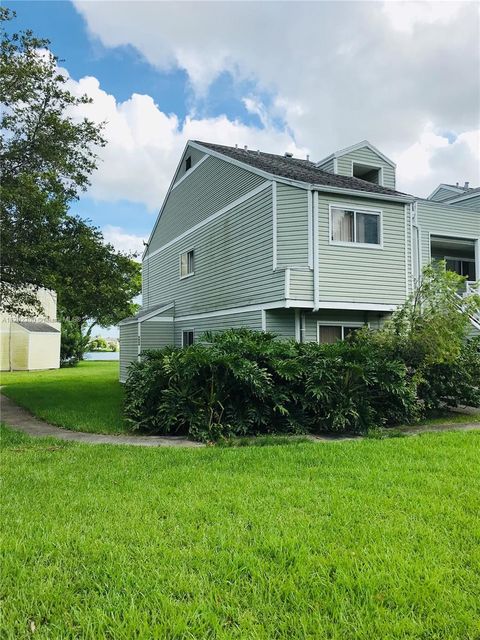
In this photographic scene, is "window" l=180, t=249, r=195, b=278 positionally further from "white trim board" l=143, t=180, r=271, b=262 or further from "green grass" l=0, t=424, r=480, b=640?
"green grass" l=0, t=424, r=480, b=640

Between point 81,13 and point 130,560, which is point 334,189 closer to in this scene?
point 81,13

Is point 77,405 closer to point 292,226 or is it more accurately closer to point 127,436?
point 127,436

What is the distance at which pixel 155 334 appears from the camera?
18031 mm

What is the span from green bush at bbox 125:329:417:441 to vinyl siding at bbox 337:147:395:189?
324 inches

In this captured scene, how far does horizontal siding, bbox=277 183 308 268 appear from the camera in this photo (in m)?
11.8

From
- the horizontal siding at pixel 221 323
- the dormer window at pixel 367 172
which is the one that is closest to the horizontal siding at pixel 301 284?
the horizontal siding at pixel 221 323

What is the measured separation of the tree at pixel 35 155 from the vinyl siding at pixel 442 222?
11217mm

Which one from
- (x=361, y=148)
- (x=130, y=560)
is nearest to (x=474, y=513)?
(x=130, y=560)

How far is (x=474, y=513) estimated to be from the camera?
3961 mm

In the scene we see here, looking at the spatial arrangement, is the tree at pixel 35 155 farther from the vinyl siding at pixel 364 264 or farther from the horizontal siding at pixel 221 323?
the vinyl siding at pixel 364 264

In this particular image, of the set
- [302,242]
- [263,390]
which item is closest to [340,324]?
[302,242]

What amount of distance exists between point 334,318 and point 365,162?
642cm

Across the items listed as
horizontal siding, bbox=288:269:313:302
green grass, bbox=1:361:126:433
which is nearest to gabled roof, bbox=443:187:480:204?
horizontal siding, bbox=288:269:313:302

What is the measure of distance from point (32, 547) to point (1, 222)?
29.9 feet
